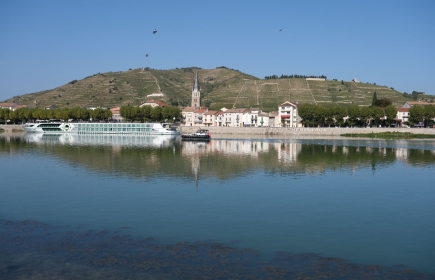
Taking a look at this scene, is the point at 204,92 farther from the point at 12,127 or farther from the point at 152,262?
the point at 152,262

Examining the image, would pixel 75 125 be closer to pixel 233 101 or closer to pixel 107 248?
pixel 233 101

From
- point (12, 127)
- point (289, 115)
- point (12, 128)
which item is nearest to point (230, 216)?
point (289, 115)

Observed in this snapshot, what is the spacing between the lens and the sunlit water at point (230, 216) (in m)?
11.8

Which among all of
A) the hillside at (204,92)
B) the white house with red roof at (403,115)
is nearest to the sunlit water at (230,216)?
the white house with red roof at (403,115)

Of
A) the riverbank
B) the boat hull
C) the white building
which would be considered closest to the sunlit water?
the boat hull

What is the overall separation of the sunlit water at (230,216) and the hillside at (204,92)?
290 feet

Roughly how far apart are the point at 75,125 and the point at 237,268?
259 ft

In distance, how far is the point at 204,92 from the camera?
543 feet

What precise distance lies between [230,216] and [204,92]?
149888mm

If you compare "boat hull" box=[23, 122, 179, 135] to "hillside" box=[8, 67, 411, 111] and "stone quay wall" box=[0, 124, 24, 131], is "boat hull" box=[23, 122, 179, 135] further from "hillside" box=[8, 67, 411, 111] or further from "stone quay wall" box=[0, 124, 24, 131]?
"hillside" box=[8, 67, 411, 111]

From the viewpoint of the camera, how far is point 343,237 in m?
14.4

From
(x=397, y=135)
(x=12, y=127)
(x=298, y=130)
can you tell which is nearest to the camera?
(x=397, y=135)

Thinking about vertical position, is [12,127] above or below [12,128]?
above

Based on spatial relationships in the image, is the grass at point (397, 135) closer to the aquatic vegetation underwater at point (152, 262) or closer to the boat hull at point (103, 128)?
the boat hull at point (103, 128)
